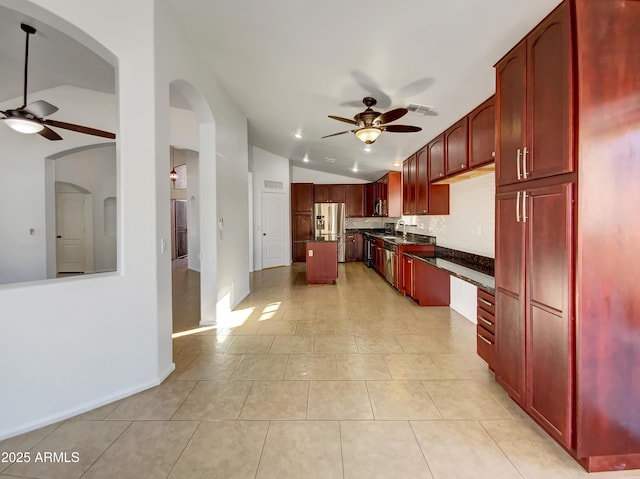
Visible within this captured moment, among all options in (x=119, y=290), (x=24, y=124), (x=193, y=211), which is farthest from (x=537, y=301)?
(x=193, y=211)

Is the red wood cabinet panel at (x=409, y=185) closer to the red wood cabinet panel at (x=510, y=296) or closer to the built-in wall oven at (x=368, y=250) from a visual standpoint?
the built-in wall oven at (x=368, y=250)

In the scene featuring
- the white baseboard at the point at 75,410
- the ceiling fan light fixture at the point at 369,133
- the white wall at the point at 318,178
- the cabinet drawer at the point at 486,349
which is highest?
the white wall at the point at 318,178

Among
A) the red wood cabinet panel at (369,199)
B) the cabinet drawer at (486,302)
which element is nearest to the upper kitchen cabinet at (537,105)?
the cabinet drawer at (486,302)

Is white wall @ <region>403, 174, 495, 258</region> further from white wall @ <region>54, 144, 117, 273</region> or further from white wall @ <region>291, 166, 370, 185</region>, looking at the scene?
white wall @ <region>54, 144, 117, 273</region>

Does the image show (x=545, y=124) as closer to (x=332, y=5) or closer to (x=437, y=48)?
(x=437, y=48)

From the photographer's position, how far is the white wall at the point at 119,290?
1929mm

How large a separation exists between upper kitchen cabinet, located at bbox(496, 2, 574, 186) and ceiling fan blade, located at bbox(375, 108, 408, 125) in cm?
83

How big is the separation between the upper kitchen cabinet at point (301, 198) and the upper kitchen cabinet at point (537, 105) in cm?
723

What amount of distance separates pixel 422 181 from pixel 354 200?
15.3 feet

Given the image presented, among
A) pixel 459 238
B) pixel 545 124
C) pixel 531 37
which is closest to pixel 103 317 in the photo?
pixel 545 124

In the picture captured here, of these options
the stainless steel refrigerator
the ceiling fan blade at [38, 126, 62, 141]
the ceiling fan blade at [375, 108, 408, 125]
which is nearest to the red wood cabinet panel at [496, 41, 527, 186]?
the ceiling fan blade at [375, 108, 408, 125]

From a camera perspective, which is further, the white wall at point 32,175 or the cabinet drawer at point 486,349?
the white wall at point 32,175

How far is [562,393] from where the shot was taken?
1.67 m

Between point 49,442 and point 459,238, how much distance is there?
176 inches
